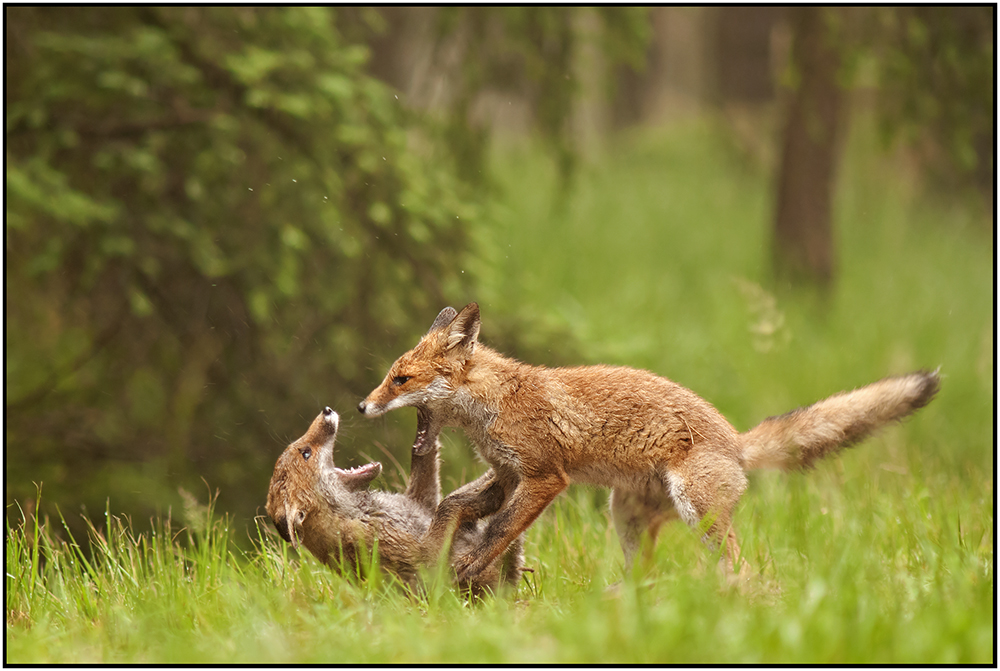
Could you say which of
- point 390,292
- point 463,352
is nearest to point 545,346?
point 390,292

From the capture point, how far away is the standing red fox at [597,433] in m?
3.67

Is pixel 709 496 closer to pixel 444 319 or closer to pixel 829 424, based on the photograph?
pixel 829 424

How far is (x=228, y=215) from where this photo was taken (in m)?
6.07

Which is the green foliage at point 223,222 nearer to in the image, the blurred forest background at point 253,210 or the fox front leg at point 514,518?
the blurred forest background at point 253,210

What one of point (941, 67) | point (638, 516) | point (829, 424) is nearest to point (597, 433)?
point (638, 516)

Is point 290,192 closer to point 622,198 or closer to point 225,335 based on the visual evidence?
point 225,335

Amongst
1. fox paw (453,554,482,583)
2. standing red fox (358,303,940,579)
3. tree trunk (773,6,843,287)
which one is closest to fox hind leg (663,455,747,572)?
standing red fox (358,303,940,579)

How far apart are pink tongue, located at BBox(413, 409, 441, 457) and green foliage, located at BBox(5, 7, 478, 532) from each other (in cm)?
170

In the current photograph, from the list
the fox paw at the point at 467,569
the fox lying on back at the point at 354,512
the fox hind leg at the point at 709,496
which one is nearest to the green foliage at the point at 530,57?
the fox lying on back at the point at 354,512

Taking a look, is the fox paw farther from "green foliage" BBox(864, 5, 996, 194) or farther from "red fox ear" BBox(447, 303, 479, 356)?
"green foliage" BBox(864, 5, 996, 194)

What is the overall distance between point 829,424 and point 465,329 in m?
1.68

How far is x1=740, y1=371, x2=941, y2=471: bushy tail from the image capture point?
385cm

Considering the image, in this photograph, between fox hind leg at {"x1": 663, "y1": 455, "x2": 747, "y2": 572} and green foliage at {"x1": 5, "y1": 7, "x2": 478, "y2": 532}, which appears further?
green foliage at {"x1": 5, "y1": 7, "x2": 478, "y2": 532}

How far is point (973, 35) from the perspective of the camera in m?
7.49
